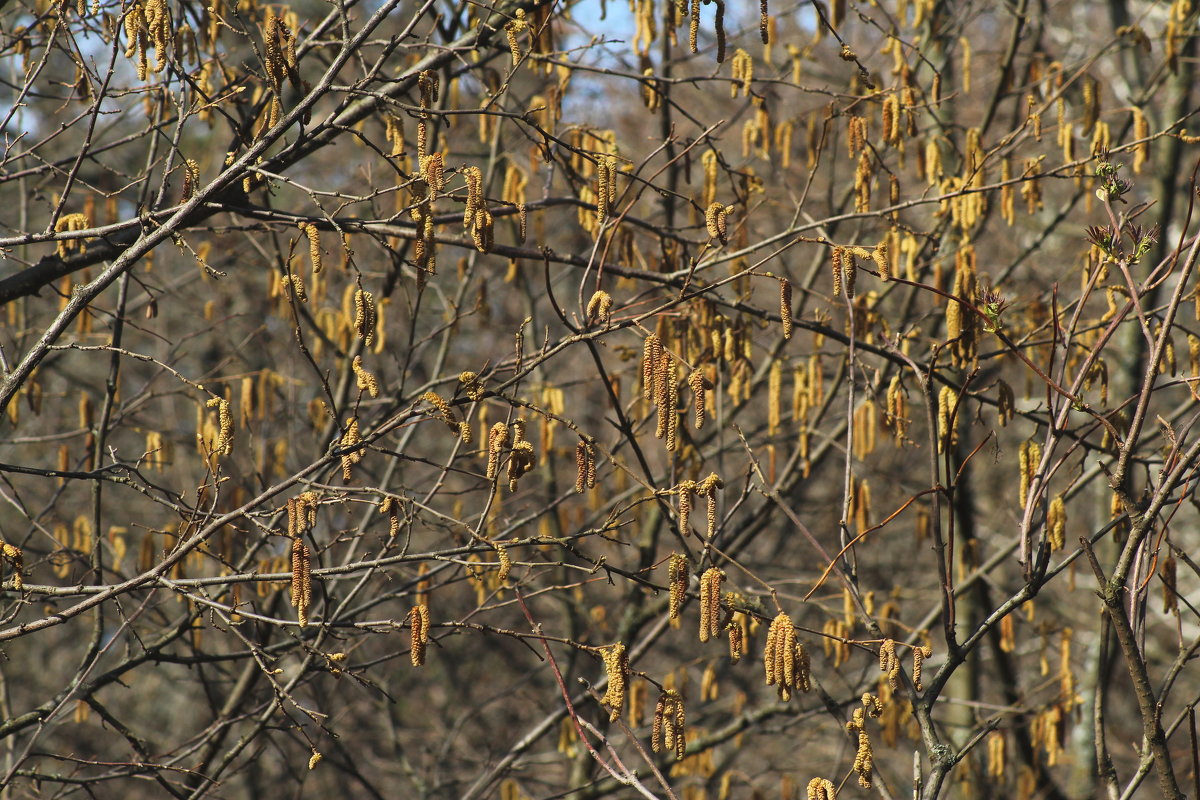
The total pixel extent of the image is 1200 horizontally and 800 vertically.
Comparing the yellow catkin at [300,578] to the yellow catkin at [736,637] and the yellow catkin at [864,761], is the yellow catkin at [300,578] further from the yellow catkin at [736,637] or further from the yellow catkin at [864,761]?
the yellow catkin at [864,761]

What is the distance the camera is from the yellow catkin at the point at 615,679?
229 cm

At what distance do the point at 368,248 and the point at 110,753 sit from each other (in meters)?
4.77

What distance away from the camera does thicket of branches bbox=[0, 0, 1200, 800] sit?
2.50 meters

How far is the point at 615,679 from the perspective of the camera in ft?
7.64

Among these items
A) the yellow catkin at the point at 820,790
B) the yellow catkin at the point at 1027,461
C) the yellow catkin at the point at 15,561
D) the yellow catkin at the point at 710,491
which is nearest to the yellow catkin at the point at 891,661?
the yellow catkin at the point at 820,790

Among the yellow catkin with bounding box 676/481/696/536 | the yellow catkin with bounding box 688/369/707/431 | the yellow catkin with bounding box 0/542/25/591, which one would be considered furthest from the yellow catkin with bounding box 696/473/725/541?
the yellow catkin with bounding box 0/542/25/591

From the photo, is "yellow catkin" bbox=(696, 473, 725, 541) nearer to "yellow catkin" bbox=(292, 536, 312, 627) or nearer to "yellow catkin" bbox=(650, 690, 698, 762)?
"yellow catkin" bbox=(650, 690, 698, 762)

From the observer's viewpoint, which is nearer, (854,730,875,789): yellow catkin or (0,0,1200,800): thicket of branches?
(854,730,875,789): yellow catkin

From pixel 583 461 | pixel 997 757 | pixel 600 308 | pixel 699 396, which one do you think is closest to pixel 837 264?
pixel 699 396

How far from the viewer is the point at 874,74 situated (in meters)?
4.29

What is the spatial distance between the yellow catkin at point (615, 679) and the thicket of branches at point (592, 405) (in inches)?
0.6

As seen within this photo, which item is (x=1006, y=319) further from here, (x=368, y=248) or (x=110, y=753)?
(x=110, y=753)

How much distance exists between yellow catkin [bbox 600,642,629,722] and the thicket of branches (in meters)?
0.02

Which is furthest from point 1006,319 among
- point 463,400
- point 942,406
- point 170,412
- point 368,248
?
point 170,412
